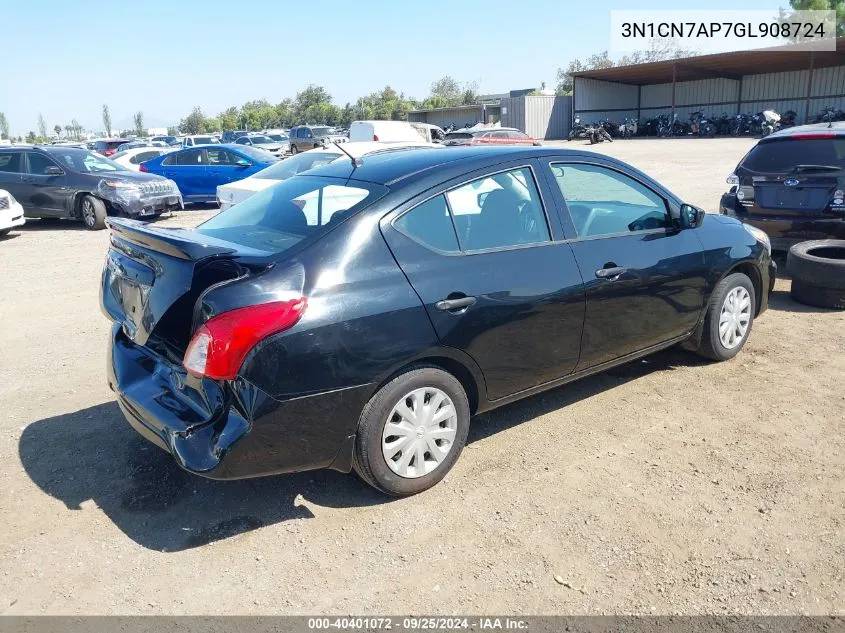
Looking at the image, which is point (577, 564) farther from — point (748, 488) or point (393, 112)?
point (393, 112)

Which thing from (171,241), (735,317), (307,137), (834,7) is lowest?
(735,317)

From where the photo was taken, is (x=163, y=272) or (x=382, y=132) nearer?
(x=163, y=272)

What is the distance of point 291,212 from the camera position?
3.81 m

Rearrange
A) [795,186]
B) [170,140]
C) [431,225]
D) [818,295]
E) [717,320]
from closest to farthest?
[431,225], [717,320], [818,295], [795,186], [170,140]

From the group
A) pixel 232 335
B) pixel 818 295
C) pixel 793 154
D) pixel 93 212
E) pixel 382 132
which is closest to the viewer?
pixel 232 335

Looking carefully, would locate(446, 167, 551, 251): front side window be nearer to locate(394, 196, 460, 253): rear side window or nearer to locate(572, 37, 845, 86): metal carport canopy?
locate(394, 196, 460, 253): rear side window

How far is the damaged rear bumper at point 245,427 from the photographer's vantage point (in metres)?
3.00

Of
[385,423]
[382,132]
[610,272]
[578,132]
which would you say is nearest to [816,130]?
[610,272]

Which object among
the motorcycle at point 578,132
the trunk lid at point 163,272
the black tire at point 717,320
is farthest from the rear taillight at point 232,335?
the motorcycle at point 578,132

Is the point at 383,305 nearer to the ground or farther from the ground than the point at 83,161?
nearer to the ground

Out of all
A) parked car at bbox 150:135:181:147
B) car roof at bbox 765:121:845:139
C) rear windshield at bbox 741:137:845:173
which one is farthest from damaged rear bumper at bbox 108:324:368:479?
parked car at bbox 150:135:181:147

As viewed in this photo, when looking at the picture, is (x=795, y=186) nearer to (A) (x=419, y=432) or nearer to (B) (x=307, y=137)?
(A) (x=419, y=432)

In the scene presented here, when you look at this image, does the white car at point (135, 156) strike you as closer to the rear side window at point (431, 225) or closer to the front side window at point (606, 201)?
the front side window at point (606, 201)

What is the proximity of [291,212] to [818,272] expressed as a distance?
5.10m
